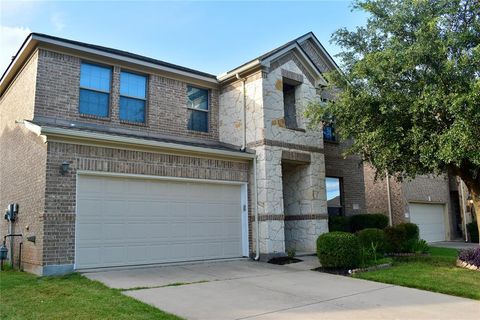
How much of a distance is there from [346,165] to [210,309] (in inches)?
502

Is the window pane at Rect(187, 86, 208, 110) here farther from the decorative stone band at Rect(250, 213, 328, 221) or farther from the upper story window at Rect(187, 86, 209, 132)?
the decorative stone band at Rect(250, 213, 328, 221)

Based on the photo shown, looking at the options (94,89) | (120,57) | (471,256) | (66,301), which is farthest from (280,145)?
(66,301)

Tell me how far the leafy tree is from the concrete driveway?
12.3 feet

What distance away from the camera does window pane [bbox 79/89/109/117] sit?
1277 centimetres

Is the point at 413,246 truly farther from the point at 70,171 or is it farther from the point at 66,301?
the point at 66,301

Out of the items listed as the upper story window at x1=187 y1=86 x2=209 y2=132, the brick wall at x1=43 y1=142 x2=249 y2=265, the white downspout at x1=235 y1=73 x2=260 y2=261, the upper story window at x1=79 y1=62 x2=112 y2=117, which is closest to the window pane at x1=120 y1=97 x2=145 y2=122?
the upper story window at x1=79 y1=62 x2=112 y2=117

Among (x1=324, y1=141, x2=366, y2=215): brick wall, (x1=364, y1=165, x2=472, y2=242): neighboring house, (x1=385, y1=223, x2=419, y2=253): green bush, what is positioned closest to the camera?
(x1=385, y1=223, x2=419, y2=253): green bush

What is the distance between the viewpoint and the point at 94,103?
12984 mm

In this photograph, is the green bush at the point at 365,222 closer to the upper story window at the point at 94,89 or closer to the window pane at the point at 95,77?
the upper story window at the point at 94,89

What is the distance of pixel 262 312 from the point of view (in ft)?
23.7

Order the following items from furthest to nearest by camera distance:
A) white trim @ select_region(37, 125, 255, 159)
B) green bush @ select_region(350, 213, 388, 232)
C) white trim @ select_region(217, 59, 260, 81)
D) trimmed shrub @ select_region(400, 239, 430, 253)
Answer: green bush @ select_region(350, 213, 388, 232), trimmed shrub @ select_region(400, 239, 430, 253), white trim @ select_region(217, 59, 260, 81), white trim @ select_region(37, 125, 255, 159)

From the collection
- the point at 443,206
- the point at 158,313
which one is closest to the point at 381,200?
the point at 443,206

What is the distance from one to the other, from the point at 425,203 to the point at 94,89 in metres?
19.5

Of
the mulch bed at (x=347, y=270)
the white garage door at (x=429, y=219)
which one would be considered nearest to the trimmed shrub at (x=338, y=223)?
the mulch bed at (x=347, y=270)
